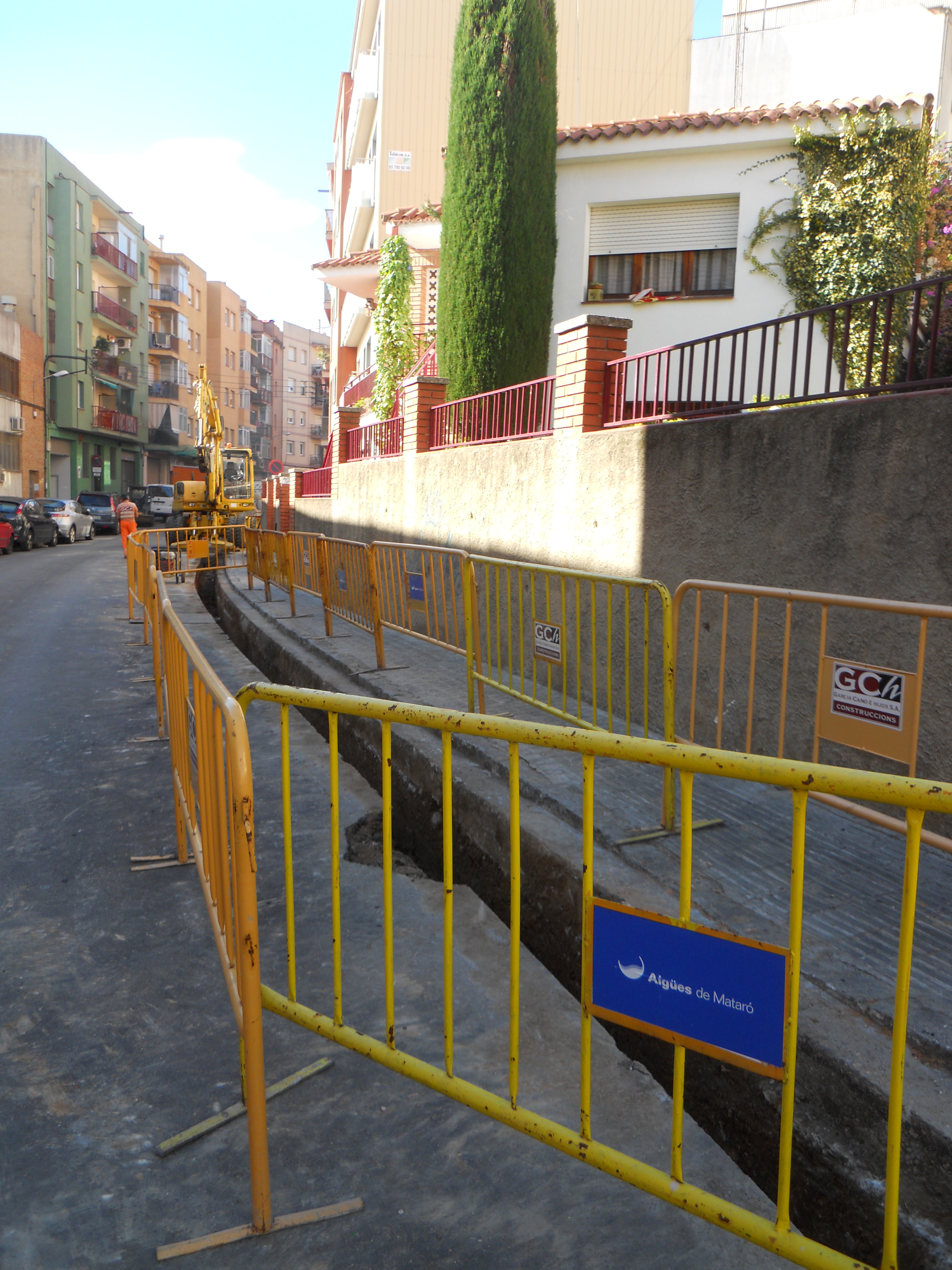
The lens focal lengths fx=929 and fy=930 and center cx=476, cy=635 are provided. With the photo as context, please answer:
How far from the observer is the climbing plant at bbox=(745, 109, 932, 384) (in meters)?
13.4

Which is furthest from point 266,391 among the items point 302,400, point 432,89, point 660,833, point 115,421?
point 660,833

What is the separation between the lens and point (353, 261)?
851 inches

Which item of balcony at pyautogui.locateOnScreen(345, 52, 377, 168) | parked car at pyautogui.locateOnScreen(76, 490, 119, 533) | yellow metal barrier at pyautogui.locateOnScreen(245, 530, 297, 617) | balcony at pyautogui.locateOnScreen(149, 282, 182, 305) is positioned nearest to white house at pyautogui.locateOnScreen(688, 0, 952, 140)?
balcony at pyautogui.locateOnScreen(345, 52, 377, 168)

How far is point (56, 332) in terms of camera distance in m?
45.0

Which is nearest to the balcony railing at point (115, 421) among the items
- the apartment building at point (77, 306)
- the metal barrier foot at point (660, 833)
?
the apartment building at point (77, 306)

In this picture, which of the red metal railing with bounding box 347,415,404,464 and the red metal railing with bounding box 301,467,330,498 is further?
the red metal railing with bounding box 301,467,330,498

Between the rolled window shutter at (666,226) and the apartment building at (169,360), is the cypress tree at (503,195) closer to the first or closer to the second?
the rolled window shutter at (666,226)

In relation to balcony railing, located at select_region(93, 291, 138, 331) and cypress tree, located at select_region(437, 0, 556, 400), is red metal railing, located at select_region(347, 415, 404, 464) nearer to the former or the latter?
cypress tree, located at select_region(437, 0, 556, 400)

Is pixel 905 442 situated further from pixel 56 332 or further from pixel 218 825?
pixel 56 332

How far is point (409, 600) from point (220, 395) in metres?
67.6

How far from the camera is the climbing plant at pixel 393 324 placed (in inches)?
752

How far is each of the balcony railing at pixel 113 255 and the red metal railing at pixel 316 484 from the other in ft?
115

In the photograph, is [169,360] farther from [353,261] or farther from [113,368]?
[353,261]

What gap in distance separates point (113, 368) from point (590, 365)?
49.8 m
